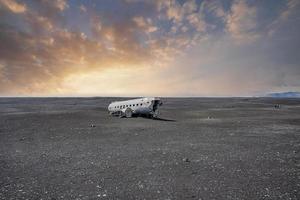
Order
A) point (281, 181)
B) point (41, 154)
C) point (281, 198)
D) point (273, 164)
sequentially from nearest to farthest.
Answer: point (281, 198) → point (281, 181) → point (273, 164) → point (41, 154)

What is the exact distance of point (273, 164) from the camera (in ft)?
47.9

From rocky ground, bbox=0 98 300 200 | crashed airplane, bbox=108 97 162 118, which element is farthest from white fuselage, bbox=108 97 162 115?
rocky ground, bbox=0 98 300 200

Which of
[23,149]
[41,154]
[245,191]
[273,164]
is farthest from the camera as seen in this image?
[23,149]

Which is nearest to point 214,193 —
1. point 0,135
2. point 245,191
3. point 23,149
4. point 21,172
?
point 245,191

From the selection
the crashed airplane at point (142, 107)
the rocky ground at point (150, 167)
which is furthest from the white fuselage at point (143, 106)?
the rocky ground at point (150, 167)

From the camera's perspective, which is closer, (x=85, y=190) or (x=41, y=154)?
(x=85, y=190)

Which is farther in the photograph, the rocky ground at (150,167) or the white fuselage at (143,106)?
the white fuselage at (143,106)

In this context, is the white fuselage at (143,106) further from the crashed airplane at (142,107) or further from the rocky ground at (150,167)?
the rocky ground at (150,167)

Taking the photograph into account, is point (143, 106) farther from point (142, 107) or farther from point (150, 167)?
point (150, 167)

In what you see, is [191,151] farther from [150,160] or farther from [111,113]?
[111,113]

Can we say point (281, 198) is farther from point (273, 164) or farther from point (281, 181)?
point (273, 164)

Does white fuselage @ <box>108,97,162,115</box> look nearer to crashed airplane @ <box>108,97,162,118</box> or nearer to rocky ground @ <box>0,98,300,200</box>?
crashed airplane @ <box>108,97,162,118</box>

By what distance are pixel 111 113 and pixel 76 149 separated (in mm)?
27260

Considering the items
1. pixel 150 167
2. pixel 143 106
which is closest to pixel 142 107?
pixel 143 106
